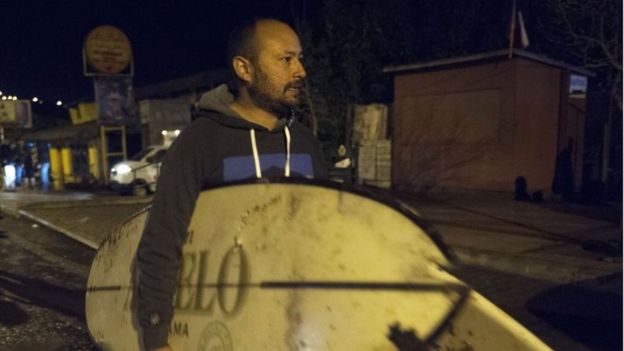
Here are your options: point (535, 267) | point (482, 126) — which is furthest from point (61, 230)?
point (482, 126)

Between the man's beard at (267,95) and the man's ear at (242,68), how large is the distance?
3 cm

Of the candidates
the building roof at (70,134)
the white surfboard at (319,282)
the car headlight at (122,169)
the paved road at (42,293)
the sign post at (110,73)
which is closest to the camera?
the white surfboard at (319,282)

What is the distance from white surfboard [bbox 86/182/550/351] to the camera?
143cm

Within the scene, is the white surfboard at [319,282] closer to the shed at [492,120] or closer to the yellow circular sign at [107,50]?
the shed at [492,120]

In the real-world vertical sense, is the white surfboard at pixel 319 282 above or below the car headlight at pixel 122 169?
above

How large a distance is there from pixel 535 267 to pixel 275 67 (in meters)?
6.46

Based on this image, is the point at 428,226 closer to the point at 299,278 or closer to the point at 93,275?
the point at 299,278

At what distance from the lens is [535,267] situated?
7.29 m

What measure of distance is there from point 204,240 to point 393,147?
648 inches

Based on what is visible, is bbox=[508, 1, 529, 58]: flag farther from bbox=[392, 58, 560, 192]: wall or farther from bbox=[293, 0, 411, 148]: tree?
bbox=[293, 0, 411, 148]: tree


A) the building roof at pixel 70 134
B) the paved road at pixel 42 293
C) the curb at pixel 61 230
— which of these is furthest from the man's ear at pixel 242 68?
the building roof at pixel 70 134

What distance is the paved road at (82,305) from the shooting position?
16.4 ft

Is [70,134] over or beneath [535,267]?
over

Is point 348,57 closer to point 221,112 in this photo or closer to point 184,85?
point 184,85
